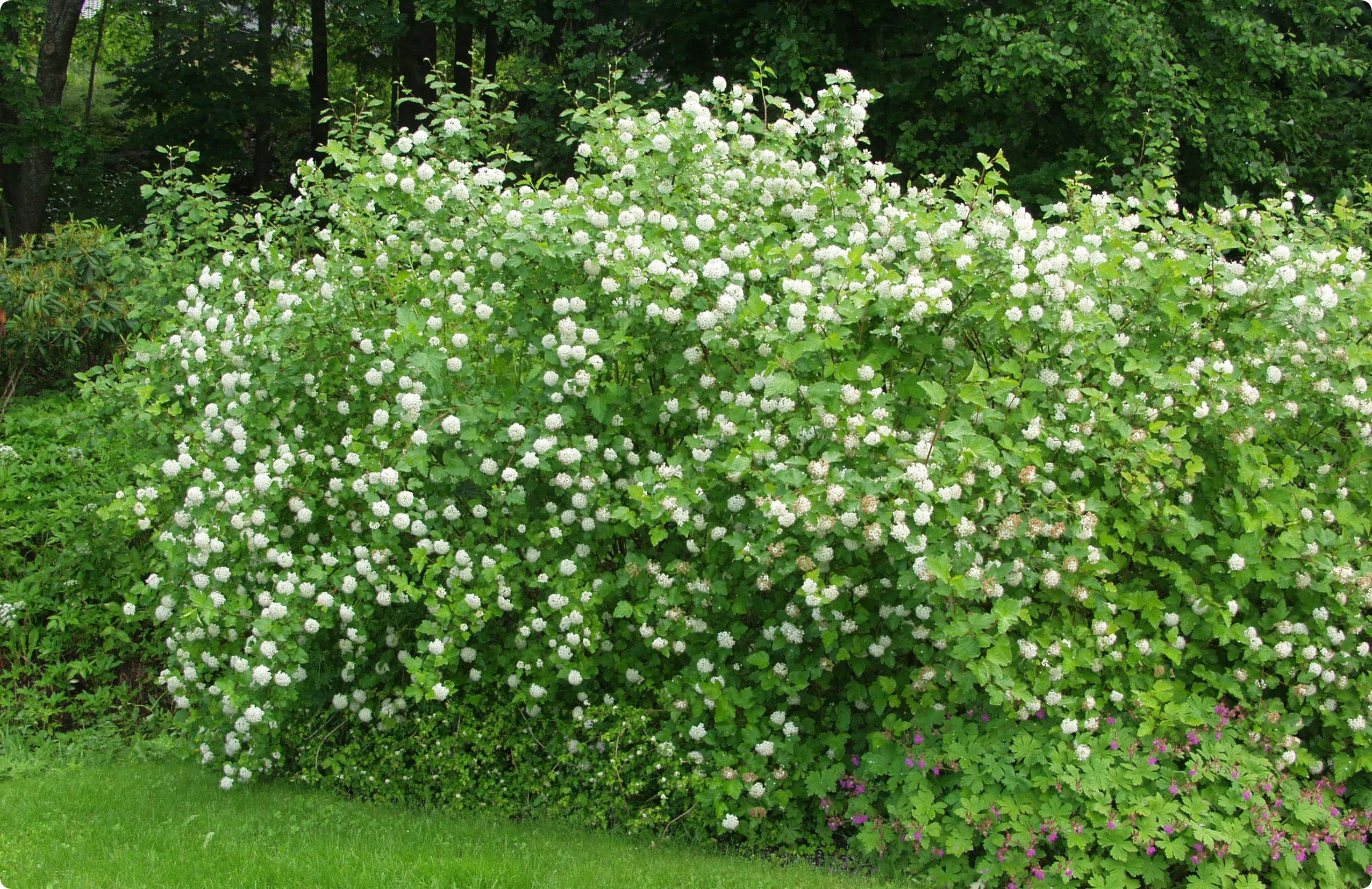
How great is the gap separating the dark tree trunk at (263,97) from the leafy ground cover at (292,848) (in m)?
13.4

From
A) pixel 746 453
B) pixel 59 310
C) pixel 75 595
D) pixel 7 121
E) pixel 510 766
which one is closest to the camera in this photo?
pixel 746 453

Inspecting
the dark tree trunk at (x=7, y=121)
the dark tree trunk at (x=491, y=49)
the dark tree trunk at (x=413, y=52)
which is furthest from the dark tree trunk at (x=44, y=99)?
the dark tree trunk at (x=491, y=49)

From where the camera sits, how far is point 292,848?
405cm

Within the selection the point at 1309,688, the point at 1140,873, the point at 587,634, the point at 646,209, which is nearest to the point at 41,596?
the point at 587,634

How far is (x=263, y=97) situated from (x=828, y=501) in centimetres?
1511

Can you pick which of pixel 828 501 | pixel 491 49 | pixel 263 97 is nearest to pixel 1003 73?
pixel 828 501

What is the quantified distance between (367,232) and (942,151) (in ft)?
22.7

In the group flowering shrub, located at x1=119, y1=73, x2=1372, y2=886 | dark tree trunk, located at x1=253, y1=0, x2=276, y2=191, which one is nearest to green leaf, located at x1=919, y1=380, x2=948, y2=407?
flowering shrub, located at x1=119, y1=73, x2=1372, y2=886

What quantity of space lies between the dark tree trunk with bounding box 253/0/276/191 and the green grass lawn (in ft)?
44.2

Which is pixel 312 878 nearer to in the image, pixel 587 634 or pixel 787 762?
pixel 587 634

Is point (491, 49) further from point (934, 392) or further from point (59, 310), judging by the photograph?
point (934, 392)

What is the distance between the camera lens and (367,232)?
4785 millimetres

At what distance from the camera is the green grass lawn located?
3.78 metres

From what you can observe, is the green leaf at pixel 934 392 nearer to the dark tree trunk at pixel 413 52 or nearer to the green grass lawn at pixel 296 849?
the green grass lawn at pixel 296 849
